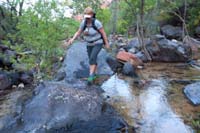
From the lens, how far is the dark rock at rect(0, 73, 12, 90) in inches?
368

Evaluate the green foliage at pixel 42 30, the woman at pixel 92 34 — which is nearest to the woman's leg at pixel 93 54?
the woman at pixel 92 34

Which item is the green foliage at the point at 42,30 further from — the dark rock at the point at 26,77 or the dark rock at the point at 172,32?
the dark rock at the point at 172,32

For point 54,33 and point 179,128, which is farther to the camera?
point 54,33

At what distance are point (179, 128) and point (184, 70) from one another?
529 centimetres

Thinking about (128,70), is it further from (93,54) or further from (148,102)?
(148,102)

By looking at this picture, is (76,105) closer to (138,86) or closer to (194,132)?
(194,132)

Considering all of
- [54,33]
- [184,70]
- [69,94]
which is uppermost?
[54,33]

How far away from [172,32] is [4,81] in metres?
14.7

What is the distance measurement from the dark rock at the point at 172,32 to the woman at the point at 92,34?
14.5 m

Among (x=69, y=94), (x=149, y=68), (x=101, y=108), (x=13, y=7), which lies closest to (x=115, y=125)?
(x=101, y=108)

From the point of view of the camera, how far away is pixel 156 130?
16.8 feet

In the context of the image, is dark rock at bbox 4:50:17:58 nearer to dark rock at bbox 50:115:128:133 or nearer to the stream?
the stream

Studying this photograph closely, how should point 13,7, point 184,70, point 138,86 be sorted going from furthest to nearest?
point 13,7 < point 184,70 < point 138,86

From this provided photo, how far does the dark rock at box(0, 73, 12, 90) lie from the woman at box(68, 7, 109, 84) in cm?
317
